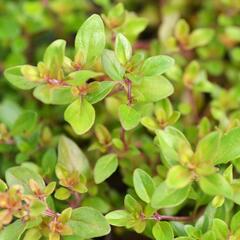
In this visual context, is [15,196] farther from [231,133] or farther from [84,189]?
[231,133]

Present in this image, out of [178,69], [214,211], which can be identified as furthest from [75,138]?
[214,211]

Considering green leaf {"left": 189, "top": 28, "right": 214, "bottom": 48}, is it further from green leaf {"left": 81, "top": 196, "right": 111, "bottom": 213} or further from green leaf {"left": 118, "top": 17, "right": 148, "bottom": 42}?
green leaf {"left": 81, "top": 196, "right": 111, "bottom": 213}

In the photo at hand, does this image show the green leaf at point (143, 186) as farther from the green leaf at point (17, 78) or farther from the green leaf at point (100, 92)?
the green leaf at point (17, 78)

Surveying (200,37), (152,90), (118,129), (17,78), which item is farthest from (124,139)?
(200,37)

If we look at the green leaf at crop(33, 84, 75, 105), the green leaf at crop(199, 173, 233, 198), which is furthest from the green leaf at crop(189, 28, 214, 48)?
the green leaf at crop(199, 173, 233, 198)

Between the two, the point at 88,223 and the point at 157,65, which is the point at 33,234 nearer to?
the point at 88,223

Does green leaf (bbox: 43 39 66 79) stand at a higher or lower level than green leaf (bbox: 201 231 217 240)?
higher
